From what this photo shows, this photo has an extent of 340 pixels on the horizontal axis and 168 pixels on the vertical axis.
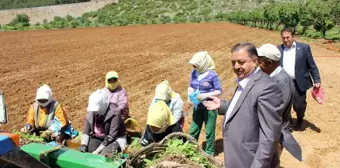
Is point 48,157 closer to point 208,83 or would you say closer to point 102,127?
point 102,127

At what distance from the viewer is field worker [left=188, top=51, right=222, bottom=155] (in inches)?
171

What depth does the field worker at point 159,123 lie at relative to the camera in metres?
3.90

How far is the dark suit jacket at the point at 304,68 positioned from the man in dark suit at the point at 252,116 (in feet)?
10.8

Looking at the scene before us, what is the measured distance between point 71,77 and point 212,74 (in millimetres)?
7711

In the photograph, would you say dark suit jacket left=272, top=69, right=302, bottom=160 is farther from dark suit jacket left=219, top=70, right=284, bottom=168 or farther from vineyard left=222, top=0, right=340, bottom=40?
vineyard left=222, top=0, right=340, bottom=40

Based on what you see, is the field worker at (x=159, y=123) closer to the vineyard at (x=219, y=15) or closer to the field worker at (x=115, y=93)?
the field worker at (x=115, y=93)

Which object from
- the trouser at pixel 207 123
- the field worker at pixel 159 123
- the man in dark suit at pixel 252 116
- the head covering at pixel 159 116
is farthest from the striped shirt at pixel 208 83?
the man in dark suit at pixel 252 116

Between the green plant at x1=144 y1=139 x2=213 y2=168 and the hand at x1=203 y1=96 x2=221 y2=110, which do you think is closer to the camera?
the hand at x1=203 y1=96 x2=221 y2=110

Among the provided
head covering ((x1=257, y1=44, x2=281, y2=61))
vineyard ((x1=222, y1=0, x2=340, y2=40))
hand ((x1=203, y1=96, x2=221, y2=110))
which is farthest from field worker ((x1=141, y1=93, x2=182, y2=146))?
vineyard ((x1=222, y1=0, x2=340, y2=40))

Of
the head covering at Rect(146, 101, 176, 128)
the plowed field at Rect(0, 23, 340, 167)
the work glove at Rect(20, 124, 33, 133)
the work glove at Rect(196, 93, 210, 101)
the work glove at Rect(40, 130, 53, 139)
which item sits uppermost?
the work glove at Rect(196, 93, 210, 101)

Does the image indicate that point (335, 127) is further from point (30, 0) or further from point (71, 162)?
point (30, 0)

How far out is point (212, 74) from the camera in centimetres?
449

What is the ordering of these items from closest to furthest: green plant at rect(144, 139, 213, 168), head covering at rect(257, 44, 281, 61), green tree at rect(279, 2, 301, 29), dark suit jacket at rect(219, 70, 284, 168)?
1. dark suit jacket at rect(219, 70, 284, 168)
2. head covering at rect(257, 44, 281, 61)
3. green plant at rect(144, 139, 213, 168)
4. green tree at rect(279, 2, 301, 29)

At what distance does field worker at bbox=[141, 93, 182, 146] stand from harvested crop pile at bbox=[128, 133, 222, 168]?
0.99 ft
